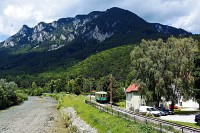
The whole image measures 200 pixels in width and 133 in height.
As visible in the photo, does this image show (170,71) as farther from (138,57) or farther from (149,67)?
(138,57)

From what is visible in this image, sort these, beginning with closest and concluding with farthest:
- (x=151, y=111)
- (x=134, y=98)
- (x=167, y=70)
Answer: (x=151, y=111) → (x=167, y=70) → (x=134, y=98)

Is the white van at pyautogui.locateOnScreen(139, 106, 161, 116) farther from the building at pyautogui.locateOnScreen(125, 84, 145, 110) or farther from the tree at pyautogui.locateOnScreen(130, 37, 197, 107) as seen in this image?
the building at pyautogui.locateOnScreen(125, 84, 145, 110)

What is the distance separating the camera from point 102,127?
1603 inches

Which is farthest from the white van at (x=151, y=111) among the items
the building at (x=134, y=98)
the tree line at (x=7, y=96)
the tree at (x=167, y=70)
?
the tree line at (x=7, y=96)

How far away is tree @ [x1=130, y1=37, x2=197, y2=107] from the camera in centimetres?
6047

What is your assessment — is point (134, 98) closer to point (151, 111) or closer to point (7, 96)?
point (151, 111)

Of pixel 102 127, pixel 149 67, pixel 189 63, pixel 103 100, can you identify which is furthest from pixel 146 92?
pixel 103 100

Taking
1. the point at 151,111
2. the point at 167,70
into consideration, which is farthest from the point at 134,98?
the point at 167,70

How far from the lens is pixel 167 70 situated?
61344 mm

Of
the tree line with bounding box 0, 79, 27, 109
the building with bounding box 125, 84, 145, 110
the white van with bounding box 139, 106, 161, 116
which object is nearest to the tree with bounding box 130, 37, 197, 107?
the white van with bounding box 139, 106, 161, 116

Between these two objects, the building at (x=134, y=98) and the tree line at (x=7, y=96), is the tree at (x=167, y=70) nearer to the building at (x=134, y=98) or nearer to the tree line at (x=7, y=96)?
the building at (x=134, y=98)

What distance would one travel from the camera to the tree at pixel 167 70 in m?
60.5

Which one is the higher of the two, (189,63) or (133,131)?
(189,63)

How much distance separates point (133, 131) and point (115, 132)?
3657mm
